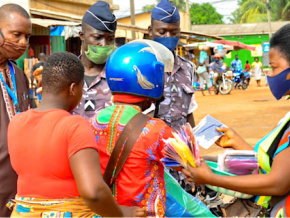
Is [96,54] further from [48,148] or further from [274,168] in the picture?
[274,168]

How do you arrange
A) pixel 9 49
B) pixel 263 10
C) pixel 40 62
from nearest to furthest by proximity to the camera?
pixel 9 49
pixel 40 62
pixel 263 10

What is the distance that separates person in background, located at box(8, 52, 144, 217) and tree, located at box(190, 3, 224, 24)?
77.3m

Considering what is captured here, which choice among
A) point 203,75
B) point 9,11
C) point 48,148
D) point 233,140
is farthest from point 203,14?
point 48,148

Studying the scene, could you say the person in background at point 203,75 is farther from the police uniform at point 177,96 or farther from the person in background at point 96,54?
the person in background at point 96,54

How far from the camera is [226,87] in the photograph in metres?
25.5

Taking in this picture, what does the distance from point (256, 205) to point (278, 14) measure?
204 feet

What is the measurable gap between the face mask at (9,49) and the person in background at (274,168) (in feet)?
5.64

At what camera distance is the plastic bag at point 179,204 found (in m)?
2.78

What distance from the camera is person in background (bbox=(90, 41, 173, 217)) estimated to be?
264 cm

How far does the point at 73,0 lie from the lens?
20969 mm

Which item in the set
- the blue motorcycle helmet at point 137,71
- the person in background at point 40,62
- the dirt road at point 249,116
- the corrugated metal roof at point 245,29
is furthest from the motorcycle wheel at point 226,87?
the corrugated metal roof at point 245,29

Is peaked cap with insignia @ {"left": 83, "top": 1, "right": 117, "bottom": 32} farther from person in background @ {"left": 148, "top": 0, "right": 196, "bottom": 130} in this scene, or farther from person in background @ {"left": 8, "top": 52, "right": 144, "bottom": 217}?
person in background @ {"left": 8, "top": 52, "right": 144, "bottom": 217}

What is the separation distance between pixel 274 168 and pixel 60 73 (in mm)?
1162

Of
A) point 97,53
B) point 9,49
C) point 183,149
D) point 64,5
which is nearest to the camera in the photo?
point 183,149
